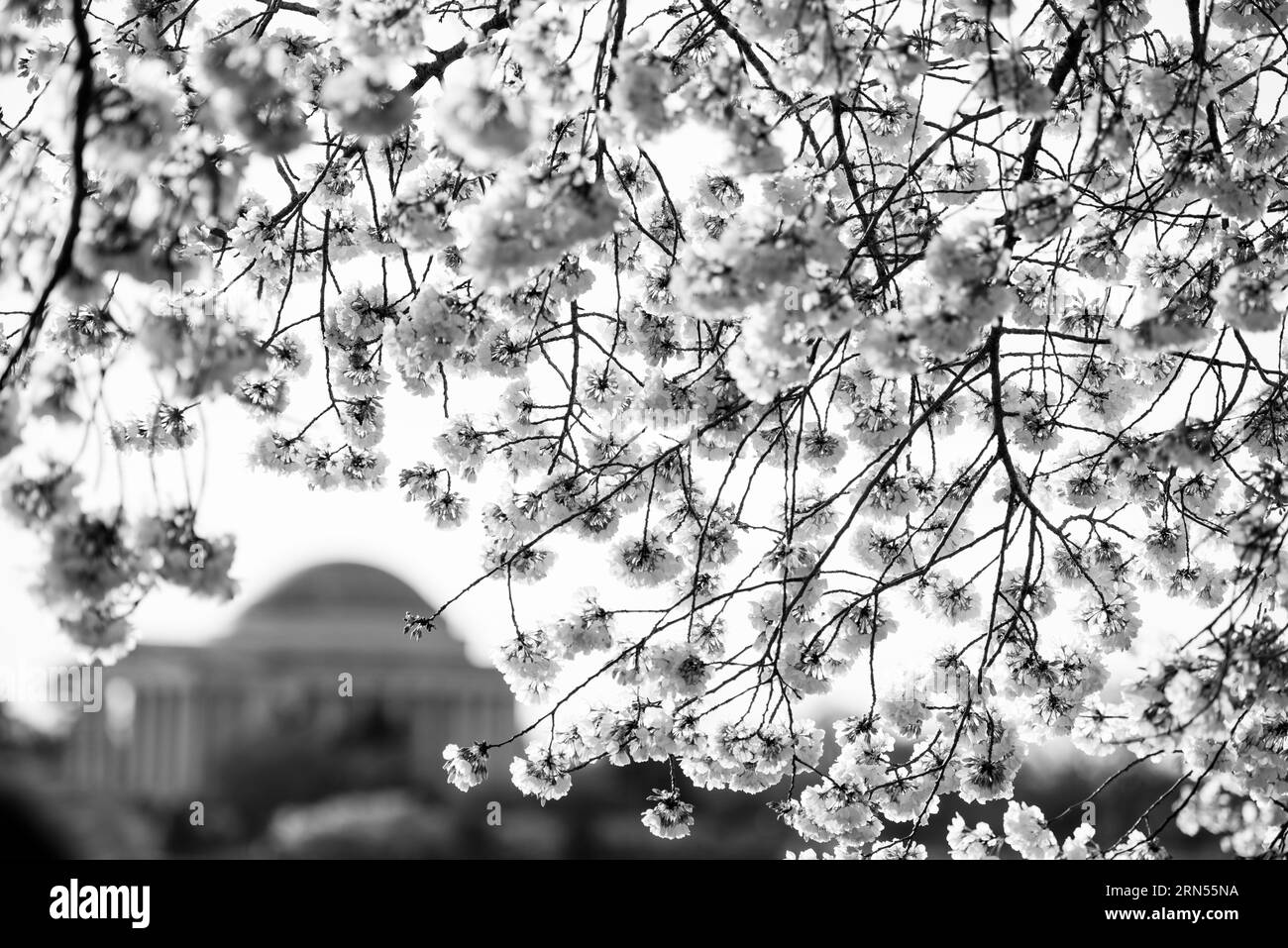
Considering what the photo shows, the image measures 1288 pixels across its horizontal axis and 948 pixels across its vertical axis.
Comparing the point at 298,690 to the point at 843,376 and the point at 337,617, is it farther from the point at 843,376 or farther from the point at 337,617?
the point at 843,376

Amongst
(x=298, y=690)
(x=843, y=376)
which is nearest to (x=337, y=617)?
(x=298, y=690)

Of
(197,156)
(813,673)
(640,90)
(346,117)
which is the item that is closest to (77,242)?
(197,156)

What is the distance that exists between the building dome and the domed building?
36 millimetres

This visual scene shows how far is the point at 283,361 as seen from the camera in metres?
5.50

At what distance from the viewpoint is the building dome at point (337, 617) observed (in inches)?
1977

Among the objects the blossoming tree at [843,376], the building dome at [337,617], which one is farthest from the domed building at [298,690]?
the blossoming tree at [843,376]

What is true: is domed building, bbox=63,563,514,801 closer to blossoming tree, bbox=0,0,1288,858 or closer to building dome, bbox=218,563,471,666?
building dome, bbox=218,563,471,666

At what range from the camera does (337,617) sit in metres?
51.0

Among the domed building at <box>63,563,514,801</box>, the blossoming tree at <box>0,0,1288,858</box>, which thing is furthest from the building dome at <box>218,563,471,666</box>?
the blossoming tree at <box>0,0,1288,858</box>

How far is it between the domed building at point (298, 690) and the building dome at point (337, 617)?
4 cm

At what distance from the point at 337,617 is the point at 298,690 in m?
2.89
